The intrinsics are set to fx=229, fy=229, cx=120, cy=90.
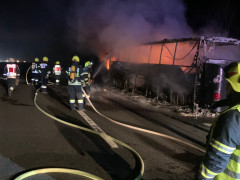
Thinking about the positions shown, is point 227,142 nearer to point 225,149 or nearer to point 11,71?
point 225,149

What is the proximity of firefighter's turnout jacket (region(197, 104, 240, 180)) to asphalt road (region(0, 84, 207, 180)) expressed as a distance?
5.90 feet

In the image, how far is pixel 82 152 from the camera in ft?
14.0

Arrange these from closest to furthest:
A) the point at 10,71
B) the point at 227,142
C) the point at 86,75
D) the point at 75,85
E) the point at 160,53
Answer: the point at 227,142 → the point at 75,85 → the point at 86,75 → the point at 10,71 → the point at 160,53

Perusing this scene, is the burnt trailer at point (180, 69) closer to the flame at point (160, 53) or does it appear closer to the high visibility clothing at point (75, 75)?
the flame at point (160, 53)

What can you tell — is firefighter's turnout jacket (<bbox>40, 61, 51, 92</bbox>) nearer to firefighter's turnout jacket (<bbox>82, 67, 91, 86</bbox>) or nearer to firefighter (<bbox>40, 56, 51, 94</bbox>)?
firefighter (<bbox>40, 56, 51, 94</bbox>)

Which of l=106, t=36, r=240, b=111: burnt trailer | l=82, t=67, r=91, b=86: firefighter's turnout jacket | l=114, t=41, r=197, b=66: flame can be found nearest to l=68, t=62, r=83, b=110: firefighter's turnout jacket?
l=82, t=67, r=91, b=86: firefighter's turnout jacket

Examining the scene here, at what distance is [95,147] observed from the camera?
455cm

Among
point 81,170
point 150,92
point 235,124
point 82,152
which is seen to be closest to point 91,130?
point 82,152

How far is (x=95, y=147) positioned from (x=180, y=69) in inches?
229

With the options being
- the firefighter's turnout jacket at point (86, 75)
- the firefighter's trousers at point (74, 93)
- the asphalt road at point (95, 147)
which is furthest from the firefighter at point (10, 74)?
the firefighter's trousers at point (74, 93)

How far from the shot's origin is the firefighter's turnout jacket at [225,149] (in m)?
1.67

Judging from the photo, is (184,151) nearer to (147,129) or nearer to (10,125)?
(147,129)

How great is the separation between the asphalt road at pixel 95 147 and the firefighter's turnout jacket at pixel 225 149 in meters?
1.80

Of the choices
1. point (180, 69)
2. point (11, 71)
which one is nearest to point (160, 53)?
point (180, 69)
